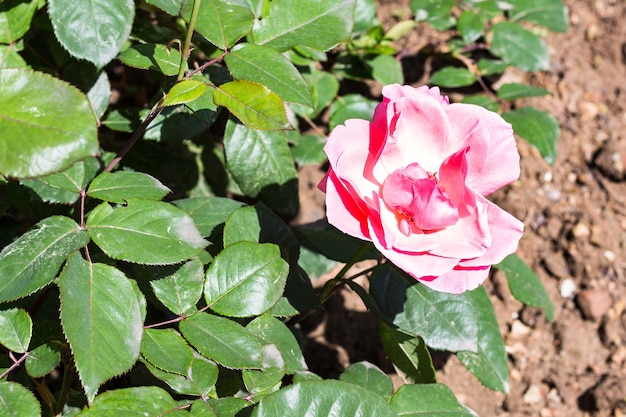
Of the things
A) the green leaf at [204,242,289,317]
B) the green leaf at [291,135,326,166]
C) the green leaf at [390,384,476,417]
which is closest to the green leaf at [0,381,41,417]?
the green leaf at [204,242,289,317]

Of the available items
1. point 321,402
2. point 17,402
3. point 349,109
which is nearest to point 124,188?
point 17,402

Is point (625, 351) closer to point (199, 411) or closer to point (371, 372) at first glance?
point (371, 372)

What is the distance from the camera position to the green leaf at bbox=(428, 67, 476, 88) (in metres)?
2.00

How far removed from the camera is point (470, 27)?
1884 mm

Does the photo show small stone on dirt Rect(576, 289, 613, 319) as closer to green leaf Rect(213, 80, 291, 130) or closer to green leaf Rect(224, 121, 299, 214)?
green leaf Rect(224, 121, 299, 214)

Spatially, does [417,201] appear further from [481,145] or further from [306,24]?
[306,24]

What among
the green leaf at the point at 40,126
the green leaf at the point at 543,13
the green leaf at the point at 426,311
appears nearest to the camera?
the green leaf at the point at 40,126

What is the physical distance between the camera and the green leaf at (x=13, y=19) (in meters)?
1.32

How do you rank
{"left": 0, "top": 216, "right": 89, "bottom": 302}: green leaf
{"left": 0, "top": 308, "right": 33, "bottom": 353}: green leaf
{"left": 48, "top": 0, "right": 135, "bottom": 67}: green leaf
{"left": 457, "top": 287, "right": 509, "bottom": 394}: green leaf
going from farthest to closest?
{"left": 457, "top": 287, "right": 509, "bottom": 394}: green leaf → {"left": 48, "top": 0, "right": 135, "bottom": 67}: green leaf → {"left": 0, "top": 308, "right": 33, "bottom": 353}: green leaf → {"left": 0, "top": 216, "right": 89, "bottom": 302}: green leaf

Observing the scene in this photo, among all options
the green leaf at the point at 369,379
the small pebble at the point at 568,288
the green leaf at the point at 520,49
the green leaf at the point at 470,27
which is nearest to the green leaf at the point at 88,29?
the green leaf at the point at 369,379

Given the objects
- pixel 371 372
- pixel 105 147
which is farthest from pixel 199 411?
pixel 105 147

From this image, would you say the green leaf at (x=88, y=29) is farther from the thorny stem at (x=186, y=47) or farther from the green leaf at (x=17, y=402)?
the green leaf at (x=17, y=402)

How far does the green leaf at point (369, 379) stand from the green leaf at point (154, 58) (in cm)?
62

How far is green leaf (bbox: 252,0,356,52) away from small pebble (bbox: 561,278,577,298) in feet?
4.04
